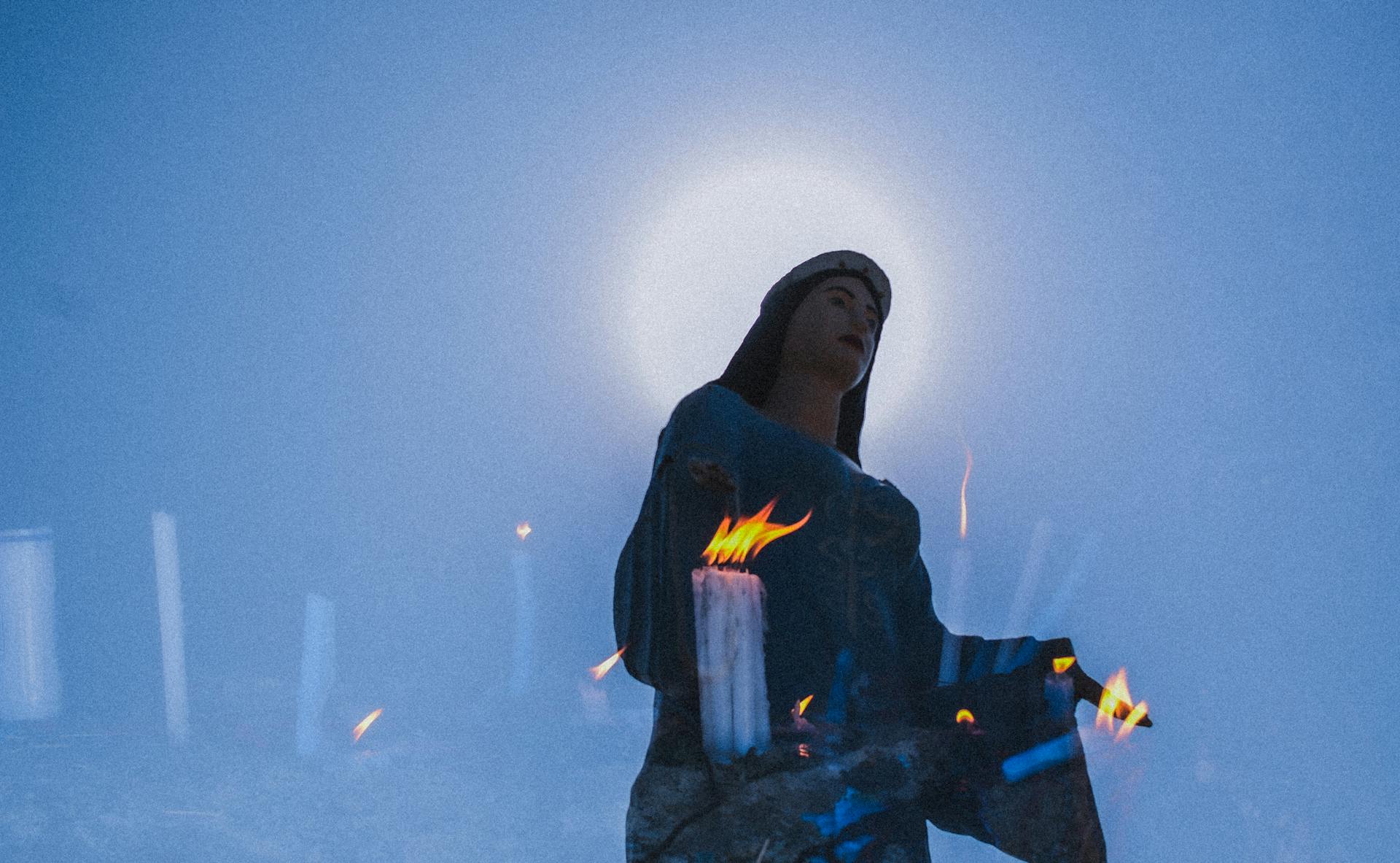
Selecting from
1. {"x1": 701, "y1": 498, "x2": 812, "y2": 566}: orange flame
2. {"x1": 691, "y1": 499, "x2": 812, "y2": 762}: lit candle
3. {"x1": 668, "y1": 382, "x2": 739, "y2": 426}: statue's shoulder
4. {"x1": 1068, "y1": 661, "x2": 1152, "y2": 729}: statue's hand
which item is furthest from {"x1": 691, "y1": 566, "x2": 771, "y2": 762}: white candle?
{"x1": 1068, "y1": 661, "x2": 1152, "y2": 729}: statue's hand

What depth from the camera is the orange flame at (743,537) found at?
422cm

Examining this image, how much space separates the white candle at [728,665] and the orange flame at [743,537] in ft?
0.40

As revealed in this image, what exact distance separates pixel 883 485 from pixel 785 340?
49.8 inches

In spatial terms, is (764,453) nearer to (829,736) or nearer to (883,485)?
(883,485)

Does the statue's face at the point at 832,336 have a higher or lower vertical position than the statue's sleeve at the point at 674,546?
higher

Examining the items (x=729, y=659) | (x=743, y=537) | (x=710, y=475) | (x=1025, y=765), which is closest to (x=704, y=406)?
(x=710, y=475)

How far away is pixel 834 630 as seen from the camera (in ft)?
14.2

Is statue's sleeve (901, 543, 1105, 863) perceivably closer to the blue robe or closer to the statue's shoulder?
the blue robe

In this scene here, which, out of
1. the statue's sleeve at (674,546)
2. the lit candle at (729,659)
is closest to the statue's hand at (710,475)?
the statue's sleeve at (674,546)

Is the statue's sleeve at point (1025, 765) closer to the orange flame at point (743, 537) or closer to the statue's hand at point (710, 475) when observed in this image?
the orange flame at point (743, 537)

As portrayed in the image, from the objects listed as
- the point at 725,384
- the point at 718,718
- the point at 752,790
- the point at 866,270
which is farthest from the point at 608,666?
the point at 866,270

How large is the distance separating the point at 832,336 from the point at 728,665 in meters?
2.27

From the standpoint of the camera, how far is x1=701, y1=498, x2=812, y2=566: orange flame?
4219 mm

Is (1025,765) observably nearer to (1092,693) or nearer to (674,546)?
(1092,693)
